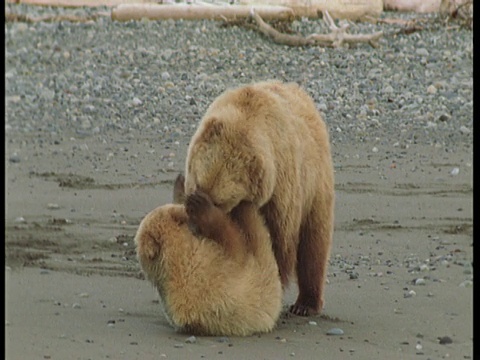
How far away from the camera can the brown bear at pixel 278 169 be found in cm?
241

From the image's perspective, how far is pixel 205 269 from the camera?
8.00ft

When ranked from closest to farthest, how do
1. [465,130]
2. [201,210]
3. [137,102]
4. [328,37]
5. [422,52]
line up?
1. [201,210]
2. [137,102]
3. [465,130]
4. [328,37]
5. [422,52]

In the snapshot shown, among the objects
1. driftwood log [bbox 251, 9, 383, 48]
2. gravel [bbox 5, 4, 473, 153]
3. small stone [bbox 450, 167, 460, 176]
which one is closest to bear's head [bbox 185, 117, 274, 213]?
gravel [bbox 5, 4, 473, 153]

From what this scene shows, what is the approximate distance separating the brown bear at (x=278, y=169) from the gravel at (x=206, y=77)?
1.43 m

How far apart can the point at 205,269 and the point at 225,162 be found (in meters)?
0.23

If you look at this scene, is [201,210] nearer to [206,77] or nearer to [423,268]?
[423,268]

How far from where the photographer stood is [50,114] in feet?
13.7

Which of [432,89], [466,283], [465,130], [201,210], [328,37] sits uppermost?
[328,37]

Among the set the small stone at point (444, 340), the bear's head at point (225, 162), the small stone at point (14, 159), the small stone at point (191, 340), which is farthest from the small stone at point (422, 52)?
the small stone at point (191, 340)

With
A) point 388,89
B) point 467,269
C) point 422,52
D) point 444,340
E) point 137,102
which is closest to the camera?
point 444,340

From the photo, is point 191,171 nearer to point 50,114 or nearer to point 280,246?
point 280,246

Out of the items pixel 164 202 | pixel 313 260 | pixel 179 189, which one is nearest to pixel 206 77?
pixel 164 202

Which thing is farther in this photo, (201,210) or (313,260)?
(313,260)

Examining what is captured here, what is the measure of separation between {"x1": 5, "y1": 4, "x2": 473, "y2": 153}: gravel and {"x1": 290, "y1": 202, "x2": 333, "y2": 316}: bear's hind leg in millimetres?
1417
